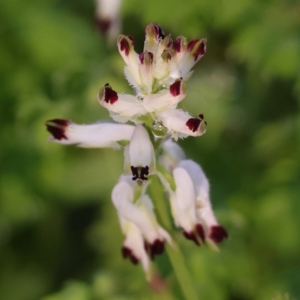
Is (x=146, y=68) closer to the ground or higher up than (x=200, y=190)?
higher up

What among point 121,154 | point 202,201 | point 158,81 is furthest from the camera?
point 121,154

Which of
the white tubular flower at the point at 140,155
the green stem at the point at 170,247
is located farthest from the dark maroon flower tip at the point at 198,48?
the green stem at the point at 170,247

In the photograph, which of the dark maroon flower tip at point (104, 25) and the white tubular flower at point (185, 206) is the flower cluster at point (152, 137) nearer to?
the white tubular flower at point (185, 206)

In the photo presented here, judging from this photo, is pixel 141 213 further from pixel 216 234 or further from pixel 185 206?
pixel 216 234

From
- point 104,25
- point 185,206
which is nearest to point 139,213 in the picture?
point 185,206

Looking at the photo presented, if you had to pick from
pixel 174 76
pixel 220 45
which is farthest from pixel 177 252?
pixel 220 45

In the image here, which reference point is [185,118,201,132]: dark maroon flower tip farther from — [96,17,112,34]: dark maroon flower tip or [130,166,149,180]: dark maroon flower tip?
[96,17,112,34]: dark maroon flower tip

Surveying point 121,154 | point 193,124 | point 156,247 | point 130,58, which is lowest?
point 156,247

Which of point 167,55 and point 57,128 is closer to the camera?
point 167,55
